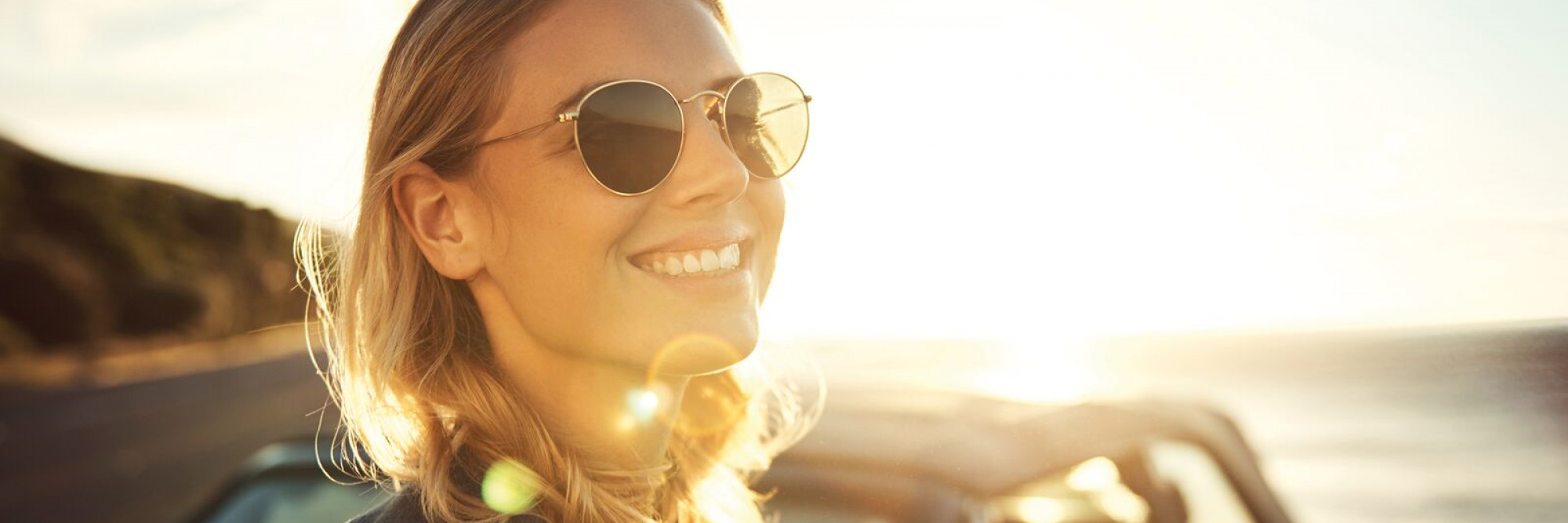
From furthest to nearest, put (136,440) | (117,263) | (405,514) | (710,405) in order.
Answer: (117,263) < (136,440) < (710,405) < (405,514)

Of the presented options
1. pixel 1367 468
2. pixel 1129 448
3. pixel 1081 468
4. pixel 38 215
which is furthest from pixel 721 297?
pixel 38 215

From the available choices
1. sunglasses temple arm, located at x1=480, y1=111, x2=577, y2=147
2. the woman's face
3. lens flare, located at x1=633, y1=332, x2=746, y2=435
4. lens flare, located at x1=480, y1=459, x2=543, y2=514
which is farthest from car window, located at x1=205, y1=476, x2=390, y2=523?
sunglasses temple arm, located at x1=480, y1=111, x2=577, y2=147

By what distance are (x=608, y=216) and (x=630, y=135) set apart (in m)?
0.14

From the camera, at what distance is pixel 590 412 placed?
6.23ft

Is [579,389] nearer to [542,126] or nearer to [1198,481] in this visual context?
[542,126]

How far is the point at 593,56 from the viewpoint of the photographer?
1790 millimetres

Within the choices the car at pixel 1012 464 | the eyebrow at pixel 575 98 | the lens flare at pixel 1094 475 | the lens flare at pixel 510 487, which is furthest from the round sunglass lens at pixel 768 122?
the lens flare at pixel 1094 475

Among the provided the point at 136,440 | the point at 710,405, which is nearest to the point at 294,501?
the point at 710,405

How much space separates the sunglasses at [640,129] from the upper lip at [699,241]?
0.34 feet

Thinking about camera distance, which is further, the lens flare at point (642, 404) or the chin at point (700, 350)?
the lens flare at point (642, 404)

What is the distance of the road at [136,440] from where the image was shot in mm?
9250

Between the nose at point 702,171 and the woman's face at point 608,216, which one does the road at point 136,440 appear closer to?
the woman's face at point 608,216

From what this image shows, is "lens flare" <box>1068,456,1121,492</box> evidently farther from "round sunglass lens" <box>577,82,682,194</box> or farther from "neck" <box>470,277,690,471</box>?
"round sunglass lens" <box>577,82,682,194</box>

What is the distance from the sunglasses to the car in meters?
0.61
